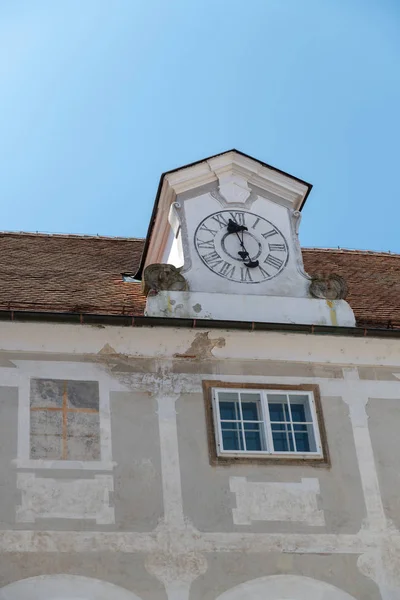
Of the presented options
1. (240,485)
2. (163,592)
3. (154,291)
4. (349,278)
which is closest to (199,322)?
(154,291)

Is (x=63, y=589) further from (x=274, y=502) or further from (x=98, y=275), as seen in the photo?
(x=98, y=275)

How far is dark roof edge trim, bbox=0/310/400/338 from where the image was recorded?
15.4m

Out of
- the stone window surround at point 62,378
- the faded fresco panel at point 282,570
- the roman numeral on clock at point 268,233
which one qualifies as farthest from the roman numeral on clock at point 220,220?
the faded fresco panel at point 282,570

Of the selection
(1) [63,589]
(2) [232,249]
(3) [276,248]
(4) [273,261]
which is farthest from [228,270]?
(1) [63,589]

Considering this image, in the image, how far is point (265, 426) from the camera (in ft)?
49.9

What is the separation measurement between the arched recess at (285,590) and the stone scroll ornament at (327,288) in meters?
4.02

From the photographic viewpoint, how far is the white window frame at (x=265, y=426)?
1498 cm

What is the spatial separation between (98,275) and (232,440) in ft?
13.8

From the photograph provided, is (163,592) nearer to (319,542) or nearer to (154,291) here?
(319,542)

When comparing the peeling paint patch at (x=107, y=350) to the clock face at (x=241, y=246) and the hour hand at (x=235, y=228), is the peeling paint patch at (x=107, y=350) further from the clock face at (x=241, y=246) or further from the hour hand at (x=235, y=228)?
the hour hand at (x=235, y=228)

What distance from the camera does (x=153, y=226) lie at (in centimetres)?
1794

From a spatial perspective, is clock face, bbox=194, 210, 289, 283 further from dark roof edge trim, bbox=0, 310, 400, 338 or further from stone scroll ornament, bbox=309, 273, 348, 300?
dark roof edge trim, bbox=0, 310, 400, 338

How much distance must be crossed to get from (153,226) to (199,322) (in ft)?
8.59

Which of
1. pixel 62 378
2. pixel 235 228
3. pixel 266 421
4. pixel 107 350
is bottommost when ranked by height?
pixel 266 421
